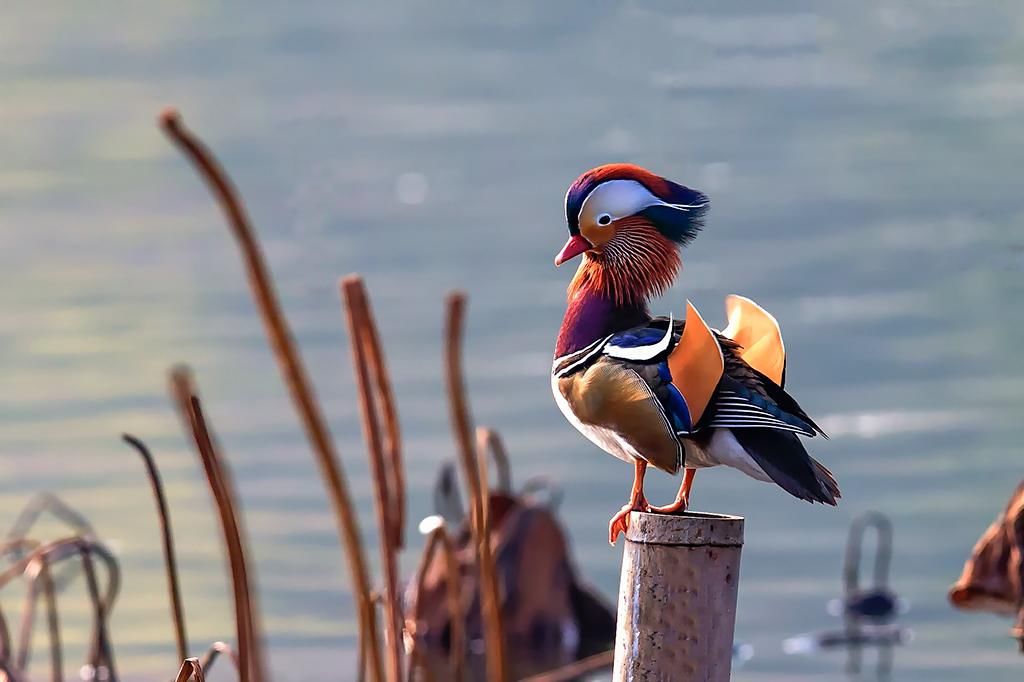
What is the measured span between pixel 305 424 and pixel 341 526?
6.1 inches

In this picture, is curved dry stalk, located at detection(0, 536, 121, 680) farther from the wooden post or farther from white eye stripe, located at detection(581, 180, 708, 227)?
the wooden post

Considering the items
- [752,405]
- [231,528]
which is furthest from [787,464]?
[231,528]

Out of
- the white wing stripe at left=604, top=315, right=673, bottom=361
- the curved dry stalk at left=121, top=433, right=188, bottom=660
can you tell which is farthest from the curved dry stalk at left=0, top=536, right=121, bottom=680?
the white wing stripe at left=604, top=315, right=673, bottom=361

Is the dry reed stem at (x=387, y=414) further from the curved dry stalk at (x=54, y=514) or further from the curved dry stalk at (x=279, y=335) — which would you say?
the curved dry stalk at (x=54, y=514)

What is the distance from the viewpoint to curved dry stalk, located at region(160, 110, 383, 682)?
1568 millimetres

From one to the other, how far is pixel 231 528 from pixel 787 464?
0.73 meters

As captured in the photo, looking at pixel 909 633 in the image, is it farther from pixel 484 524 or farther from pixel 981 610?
pixel 484 524

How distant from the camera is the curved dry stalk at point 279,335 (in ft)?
5.14

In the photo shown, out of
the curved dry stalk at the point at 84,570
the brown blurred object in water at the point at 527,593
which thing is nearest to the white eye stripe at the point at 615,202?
the curved dry stalk at the point at 84,570

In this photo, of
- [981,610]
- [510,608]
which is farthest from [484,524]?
[510,608]

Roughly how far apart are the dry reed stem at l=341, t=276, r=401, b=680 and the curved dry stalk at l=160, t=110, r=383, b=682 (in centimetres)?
14

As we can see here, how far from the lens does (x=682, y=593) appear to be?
2107 millimetres

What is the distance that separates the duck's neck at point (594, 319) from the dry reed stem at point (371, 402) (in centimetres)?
44

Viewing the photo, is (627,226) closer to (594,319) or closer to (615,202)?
(615,202)
